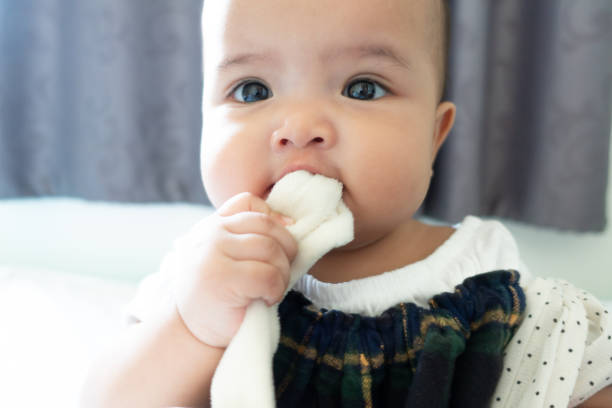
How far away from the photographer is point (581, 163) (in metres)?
1.24

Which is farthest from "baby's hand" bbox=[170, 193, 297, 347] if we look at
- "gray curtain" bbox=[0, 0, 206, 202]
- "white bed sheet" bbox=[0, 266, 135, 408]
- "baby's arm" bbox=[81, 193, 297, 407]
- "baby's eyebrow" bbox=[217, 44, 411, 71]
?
"gray curtain" bbox=[0, 0, 206, 202]

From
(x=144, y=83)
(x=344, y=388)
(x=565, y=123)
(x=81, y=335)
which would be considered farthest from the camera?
(x=144, y=83)

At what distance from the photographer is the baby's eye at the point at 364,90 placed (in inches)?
27.4

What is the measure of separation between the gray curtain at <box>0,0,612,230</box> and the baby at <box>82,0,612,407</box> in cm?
61

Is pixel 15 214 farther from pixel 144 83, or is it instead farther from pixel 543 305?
pixel 543 305

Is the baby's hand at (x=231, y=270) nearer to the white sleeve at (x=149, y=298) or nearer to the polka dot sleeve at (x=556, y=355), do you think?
the white sleeve at (x=149, y=298)

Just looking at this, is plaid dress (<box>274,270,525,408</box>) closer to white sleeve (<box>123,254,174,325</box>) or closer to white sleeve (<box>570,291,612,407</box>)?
white sleeve (<box>570,291,612,407</box>)

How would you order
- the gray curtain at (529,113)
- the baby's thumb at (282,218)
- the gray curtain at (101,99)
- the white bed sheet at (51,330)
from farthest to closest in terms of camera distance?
the gray curtain at (101,99)
the gray curtain at (529,113)
the white bed sheet at (51,330)
the baby's thumb at (282,218)

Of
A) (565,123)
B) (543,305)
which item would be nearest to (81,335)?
(543,305)

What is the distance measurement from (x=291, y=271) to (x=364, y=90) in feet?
0.91

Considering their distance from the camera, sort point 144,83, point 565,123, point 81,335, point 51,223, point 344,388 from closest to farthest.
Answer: point 344,388, point 81,335, point 565,123, point 144,83, point 51,223

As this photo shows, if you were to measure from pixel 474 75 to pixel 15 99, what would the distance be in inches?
54.4

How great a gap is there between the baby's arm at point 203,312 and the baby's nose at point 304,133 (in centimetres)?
9

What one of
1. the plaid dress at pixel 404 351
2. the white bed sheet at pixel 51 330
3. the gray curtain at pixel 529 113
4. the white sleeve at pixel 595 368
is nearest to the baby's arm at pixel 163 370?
the plaid dress at pixel 404 351
